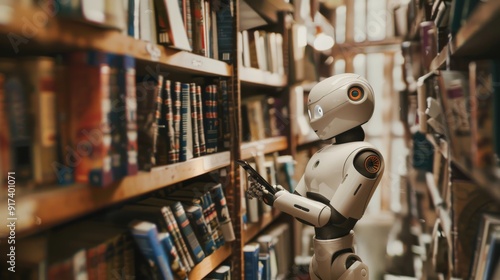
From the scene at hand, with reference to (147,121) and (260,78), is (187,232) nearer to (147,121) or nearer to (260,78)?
(147,121)

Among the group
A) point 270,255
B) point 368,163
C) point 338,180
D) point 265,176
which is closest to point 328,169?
point 338,180

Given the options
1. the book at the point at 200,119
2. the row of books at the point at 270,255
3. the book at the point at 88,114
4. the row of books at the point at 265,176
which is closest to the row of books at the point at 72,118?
the book at the point at 88,114

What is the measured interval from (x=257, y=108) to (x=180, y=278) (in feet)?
4.13

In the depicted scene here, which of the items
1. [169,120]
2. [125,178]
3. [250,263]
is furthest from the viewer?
[250,263]

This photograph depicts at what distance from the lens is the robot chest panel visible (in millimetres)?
1524

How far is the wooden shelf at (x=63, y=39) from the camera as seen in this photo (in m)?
0.76

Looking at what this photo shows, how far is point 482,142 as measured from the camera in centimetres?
82

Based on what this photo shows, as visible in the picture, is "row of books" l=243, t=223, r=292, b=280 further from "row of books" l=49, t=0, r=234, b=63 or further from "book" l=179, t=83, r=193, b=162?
"row of books" l=49, t=0, r=234, b=63

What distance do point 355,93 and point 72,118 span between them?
41.8 inches

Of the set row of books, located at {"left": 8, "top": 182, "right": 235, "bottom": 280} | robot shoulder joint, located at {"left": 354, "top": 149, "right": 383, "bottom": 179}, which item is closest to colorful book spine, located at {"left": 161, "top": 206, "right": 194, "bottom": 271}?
row of books, located at {"left": 8, "top": 182, "right": 235, "bottom": 280}

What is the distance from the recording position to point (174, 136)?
1.35 m

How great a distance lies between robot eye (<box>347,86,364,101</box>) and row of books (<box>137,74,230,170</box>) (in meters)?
0.56

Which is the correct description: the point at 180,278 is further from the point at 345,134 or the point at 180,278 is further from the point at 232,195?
the point at 345,134

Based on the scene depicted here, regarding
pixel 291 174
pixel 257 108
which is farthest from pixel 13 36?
pixel 291 174
